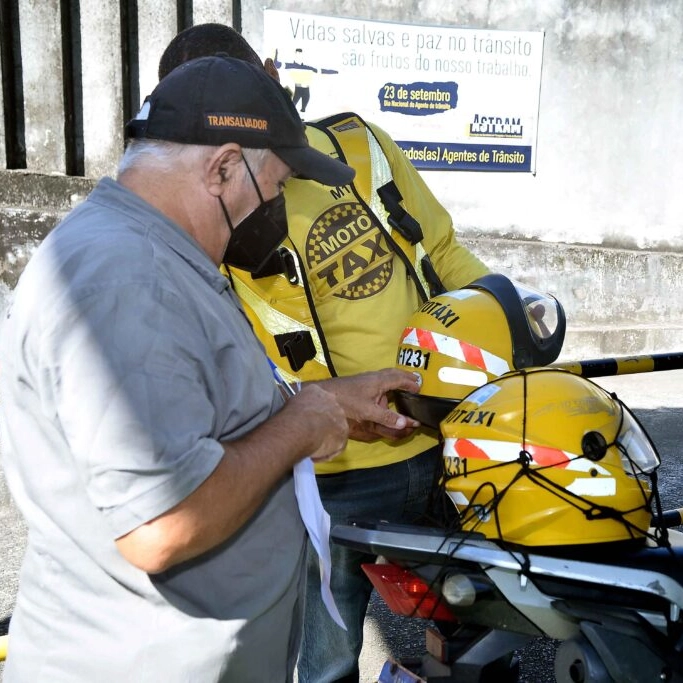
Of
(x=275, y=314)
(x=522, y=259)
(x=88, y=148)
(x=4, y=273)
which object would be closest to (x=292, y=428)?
(x=275, y=314)

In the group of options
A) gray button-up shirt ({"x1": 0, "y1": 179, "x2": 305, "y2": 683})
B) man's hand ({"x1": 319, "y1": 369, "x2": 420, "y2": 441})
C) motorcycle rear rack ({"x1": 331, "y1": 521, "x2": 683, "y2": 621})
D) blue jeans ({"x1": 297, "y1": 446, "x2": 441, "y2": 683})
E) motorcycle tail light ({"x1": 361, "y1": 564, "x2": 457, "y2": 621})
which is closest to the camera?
gray button-up shirt ({"x1": 0, "y1": 179, "x2": 305, "y2": 683})

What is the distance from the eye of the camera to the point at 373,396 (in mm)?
2135

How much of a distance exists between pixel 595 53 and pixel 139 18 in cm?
390

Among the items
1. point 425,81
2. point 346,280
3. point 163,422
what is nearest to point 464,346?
point 346,280

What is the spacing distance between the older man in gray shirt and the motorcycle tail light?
0.31 m

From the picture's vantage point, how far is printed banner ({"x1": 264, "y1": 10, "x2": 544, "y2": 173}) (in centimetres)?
734

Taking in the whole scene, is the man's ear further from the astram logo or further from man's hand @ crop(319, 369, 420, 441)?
the astram logo

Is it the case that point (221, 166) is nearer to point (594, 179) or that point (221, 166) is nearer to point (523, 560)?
point (523, 560)

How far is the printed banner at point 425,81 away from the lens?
24.1ft

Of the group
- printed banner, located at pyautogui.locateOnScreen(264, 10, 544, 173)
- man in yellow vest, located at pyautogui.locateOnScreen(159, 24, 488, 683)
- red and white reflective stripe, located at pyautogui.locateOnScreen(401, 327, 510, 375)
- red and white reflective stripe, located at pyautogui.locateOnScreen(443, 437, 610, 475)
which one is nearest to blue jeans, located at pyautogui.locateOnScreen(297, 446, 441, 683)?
man in yellow vest, located at pyautogui.locateOnScreen(159, 24, 488, 683)

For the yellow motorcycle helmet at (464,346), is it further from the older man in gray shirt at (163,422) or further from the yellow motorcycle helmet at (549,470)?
the older man in gray shirt at (163,422)

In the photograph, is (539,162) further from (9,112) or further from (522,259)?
(9,112)

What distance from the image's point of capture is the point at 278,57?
726 cm

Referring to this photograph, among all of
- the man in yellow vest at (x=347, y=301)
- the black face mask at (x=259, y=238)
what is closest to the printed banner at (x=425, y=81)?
the man in yellow vest at (x=347, y=301)
